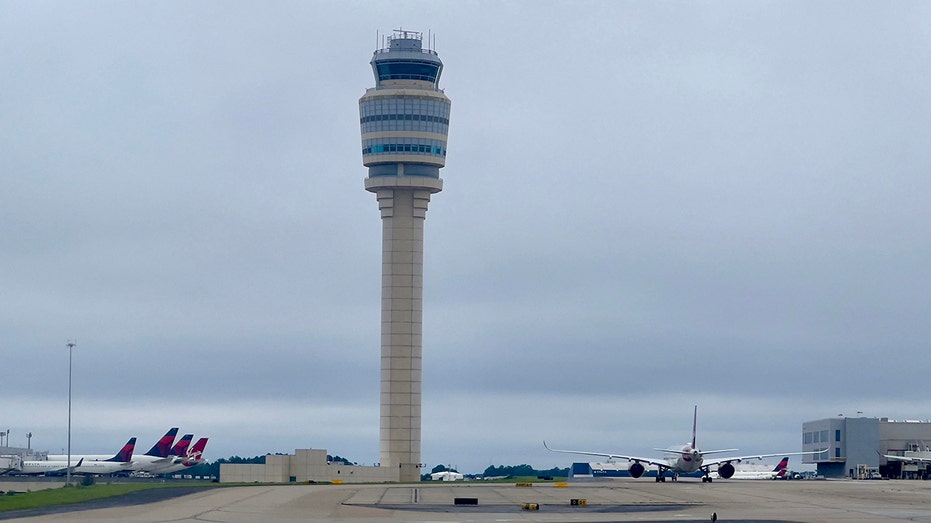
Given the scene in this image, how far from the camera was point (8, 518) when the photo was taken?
63562 mm

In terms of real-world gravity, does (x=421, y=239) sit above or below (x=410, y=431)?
above

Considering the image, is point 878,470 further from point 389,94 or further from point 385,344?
point 389,94

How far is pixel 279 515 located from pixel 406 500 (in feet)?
65.9

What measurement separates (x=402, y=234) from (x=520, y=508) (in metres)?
109

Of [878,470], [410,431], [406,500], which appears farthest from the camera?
[878,470]

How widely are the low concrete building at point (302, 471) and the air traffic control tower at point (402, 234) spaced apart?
7438 millimetres

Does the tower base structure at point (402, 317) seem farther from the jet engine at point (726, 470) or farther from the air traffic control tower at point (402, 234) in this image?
the jet engine at point (726, 470)

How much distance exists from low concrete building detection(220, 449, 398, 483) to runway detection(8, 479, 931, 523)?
73.4 m

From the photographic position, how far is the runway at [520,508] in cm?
6456

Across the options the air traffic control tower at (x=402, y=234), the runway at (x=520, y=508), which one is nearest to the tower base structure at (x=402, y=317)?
the air traffic control tower at (x=402, y=234)

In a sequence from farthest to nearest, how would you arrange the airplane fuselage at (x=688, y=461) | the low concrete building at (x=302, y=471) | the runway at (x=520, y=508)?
the low concrete building at (x=302, y=471) < the airplane fuselage at (x=688, y=461) < the runway at (x=520, y=508)

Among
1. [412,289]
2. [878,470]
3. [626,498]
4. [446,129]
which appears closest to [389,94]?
[446,129]

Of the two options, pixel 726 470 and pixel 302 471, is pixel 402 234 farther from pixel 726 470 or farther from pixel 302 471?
pixel 726 470

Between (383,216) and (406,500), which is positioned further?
(383,216)
